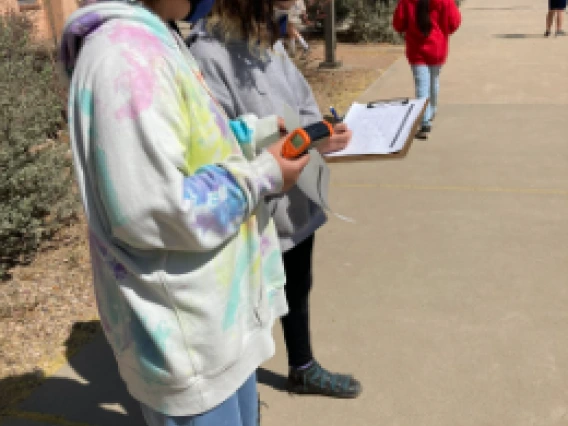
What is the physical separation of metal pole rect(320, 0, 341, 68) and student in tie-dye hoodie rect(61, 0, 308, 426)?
28.7 ft

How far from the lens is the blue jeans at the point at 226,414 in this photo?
1.35m

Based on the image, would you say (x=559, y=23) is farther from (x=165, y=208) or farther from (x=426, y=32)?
(x=165, y=208)

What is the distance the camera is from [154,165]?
108 cm

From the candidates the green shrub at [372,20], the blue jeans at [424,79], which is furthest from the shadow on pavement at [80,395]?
the green shrub at [372,20]

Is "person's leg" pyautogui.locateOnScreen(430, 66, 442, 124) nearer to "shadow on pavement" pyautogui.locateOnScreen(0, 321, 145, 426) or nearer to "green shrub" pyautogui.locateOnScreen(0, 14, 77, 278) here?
"green shrub" pyautogui.locateOnScreen(0, 14, 77, 278)

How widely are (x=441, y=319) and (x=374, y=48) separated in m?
9.97

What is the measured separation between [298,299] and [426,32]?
4.45 m

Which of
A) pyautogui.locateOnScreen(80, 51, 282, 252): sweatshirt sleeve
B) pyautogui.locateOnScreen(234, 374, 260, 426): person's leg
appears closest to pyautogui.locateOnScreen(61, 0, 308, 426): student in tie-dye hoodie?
pyautogui.locateOnScreen(80, 51, 282, 252): sweatshirt sleeve

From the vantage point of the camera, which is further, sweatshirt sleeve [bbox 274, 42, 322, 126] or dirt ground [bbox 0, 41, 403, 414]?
dirt ground [bbox 0, 41, 403, 414]

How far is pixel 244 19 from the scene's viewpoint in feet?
6.01

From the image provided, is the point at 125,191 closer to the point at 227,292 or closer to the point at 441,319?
the point at 227,292

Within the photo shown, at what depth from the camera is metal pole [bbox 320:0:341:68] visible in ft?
31.8

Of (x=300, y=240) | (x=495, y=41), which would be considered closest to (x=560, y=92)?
(x=495, y=41)

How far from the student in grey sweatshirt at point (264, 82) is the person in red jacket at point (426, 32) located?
4144 mm
